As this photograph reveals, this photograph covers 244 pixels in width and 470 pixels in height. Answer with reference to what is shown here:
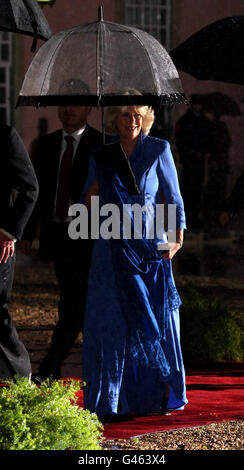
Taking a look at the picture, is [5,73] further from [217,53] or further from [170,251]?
[170,251]

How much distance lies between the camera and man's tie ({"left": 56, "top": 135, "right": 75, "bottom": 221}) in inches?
330

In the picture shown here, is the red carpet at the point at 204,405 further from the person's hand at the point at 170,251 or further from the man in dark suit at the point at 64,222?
the person's hand at the point at 170,251

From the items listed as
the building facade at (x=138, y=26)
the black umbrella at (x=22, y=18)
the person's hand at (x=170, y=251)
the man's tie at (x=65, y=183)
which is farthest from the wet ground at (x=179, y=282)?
the building facade at (x=138, y=26)

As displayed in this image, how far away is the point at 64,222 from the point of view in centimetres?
836

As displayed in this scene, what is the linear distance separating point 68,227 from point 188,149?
45.0 feet

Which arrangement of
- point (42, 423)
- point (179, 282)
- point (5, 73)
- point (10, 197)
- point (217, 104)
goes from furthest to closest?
point (217, 104), point (5, 73), point (179, 282), point (10, 197), point (42, 423)

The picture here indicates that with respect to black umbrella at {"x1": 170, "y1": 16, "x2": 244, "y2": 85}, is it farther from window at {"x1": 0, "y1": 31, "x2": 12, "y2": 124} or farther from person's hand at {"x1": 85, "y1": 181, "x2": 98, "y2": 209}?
window at {"x1": 0, "y1": 31, "x2": 12, "y2": 124}

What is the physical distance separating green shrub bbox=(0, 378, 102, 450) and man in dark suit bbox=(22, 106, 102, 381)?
256cm

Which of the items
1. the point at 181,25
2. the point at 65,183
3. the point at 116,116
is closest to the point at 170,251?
the point at 116,116

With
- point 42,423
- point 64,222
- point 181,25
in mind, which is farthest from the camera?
point 181,25

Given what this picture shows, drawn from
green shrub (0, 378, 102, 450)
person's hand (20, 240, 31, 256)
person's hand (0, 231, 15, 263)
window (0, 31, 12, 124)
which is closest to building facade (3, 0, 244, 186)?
window (0, 31, 12, 124)

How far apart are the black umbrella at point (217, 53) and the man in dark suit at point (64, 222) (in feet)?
3.73

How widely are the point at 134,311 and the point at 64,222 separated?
47.1 inches

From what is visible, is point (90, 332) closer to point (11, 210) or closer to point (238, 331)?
point (11, 210)
